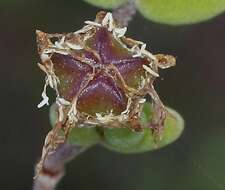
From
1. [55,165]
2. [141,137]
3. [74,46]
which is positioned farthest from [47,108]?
[74,46]

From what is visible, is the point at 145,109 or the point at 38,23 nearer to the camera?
the point at 145,109

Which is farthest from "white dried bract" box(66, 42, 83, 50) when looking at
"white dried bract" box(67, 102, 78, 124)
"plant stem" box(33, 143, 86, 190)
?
"plant stem" box(33, 143, 86, 190)

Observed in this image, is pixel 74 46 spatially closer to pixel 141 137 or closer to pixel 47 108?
pixel 141 137

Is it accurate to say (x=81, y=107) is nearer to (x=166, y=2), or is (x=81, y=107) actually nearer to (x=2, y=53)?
(x=166, y=2)

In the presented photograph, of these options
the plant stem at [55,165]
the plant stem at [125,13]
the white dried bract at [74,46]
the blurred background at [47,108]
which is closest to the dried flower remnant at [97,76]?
the white dried bract at [74,46]

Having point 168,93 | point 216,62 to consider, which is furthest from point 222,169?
point 216,62
